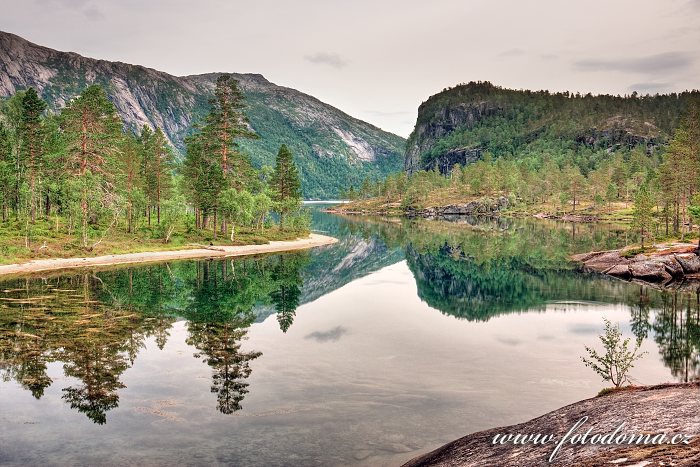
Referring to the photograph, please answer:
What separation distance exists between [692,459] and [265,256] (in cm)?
8261

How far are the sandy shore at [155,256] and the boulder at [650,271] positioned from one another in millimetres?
62250

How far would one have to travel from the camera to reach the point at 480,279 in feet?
236

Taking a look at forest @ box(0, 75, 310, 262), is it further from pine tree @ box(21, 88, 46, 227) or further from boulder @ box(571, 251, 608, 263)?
boulder @ box(571, 251, 608, 263)

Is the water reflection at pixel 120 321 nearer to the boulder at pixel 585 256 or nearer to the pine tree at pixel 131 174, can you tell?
the pine tree at pixel 131 174

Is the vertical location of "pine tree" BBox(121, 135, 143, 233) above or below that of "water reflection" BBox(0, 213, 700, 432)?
above

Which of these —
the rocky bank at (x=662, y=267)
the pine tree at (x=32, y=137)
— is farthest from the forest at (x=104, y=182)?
the rocky bank at (x=662, y=267)

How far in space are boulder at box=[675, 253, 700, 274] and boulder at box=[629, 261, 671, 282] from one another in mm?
3307

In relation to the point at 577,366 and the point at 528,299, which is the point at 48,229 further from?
the point at 577,366

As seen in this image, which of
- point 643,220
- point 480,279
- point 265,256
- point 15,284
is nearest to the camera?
point 15,284

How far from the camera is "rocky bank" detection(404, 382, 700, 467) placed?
12.6 meters

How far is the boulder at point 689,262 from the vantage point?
6862 cm

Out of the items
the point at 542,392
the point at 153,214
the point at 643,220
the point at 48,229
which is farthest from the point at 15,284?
the point at 643,220

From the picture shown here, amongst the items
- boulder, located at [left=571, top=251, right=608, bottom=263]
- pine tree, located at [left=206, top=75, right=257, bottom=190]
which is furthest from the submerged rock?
pine tree, located at [left=206, top=75, right=257, bottom=190]

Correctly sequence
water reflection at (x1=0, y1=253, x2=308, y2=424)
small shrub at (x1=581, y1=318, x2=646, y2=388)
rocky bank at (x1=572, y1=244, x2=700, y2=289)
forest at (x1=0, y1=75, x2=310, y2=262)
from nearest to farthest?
small shrub at (x1=581, y1=318, x2=646, y2=388), water reflection at (x1=0, y1=253, x2=308, y2=424), rocky bank at (x1=572, y1=244, x2=700, y2=289), forest at (x1=0, y1=75, x2=310, y2=262)
